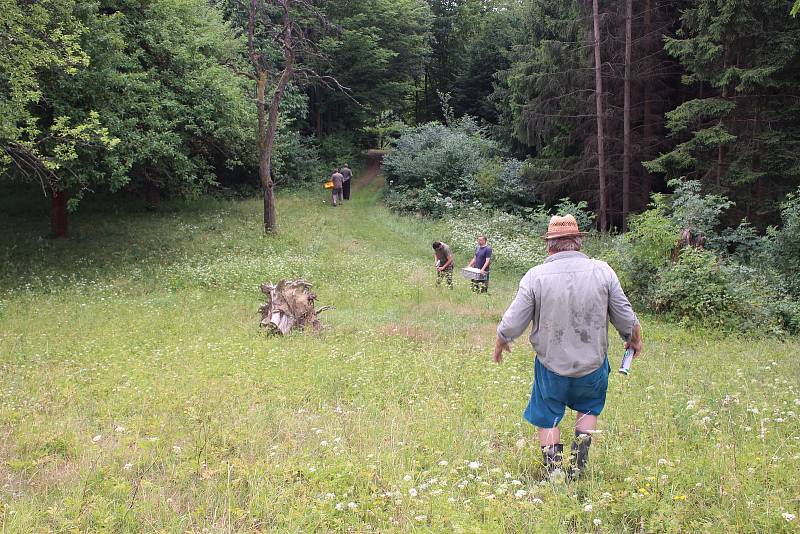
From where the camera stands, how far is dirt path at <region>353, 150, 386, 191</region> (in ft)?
122

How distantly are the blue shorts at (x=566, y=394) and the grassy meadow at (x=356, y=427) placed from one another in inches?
12.1

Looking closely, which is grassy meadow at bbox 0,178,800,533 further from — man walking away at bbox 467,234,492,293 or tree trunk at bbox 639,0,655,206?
tree trunk at bbox 639,0,655,206

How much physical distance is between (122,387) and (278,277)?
383 inches

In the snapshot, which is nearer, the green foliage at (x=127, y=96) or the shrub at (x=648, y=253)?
the shrub at (x=648, y=253)

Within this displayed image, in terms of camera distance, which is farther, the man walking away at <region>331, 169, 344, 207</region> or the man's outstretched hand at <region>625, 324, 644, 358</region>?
the man walking away at <region>331, 169, 344, 207</region>

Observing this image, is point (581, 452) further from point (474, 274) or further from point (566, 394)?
point (474, 274)

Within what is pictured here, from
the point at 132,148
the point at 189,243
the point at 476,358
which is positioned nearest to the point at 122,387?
the point at 476,358

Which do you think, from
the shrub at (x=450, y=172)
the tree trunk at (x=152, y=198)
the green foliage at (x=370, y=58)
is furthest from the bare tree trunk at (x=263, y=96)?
the green foliage at (x=370, y=58)

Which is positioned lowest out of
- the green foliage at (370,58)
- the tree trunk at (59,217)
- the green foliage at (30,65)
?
the tree trunk at (59,217)

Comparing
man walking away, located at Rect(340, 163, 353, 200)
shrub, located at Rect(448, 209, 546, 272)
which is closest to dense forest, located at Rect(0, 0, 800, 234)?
shrub, located at Rect(448, 209, 546, 272)

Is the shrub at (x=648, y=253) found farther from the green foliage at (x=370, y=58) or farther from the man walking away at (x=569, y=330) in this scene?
the green foliage at (x=370, y=58)

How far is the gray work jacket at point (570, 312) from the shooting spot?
431 centimetres

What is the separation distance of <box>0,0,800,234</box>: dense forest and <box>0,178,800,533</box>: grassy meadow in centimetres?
541

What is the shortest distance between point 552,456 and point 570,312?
1.06 metres
